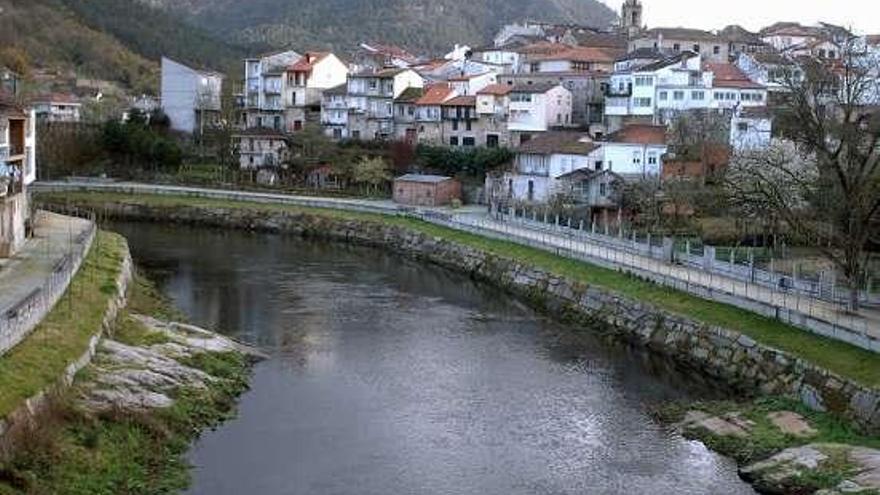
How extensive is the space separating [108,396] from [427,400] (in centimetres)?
612

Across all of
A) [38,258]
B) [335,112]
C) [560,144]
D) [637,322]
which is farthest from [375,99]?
[637,322]

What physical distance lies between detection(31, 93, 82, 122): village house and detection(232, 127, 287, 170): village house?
15.6 meters

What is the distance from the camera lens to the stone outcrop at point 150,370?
17.8 metres

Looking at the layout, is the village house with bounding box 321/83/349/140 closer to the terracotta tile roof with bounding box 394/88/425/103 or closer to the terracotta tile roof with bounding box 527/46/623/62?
the terracotta tile roof with bounding box 394/88/425/103

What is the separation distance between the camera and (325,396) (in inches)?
822

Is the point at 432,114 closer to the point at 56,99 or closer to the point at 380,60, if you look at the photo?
the point at 380,60

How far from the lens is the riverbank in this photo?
14672mm

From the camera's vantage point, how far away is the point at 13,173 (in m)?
29.4

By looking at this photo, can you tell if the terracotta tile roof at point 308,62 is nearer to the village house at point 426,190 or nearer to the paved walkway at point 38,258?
the village house at point 426,190

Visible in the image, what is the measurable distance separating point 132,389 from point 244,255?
22.2m

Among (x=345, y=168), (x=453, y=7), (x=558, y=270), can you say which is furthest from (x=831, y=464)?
(x=453, y=7)

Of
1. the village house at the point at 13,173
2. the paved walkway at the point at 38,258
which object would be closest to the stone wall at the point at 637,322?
the paved walkway at the point at 38,258

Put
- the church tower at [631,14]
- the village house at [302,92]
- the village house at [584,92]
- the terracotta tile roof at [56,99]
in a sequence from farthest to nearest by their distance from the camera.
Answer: the church tower at [631,14], the terracotta tile roof at [56,99], the village house at [302,92], the village house at [584,92]

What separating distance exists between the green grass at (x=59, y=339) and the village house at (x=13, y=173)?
219 centimetres
